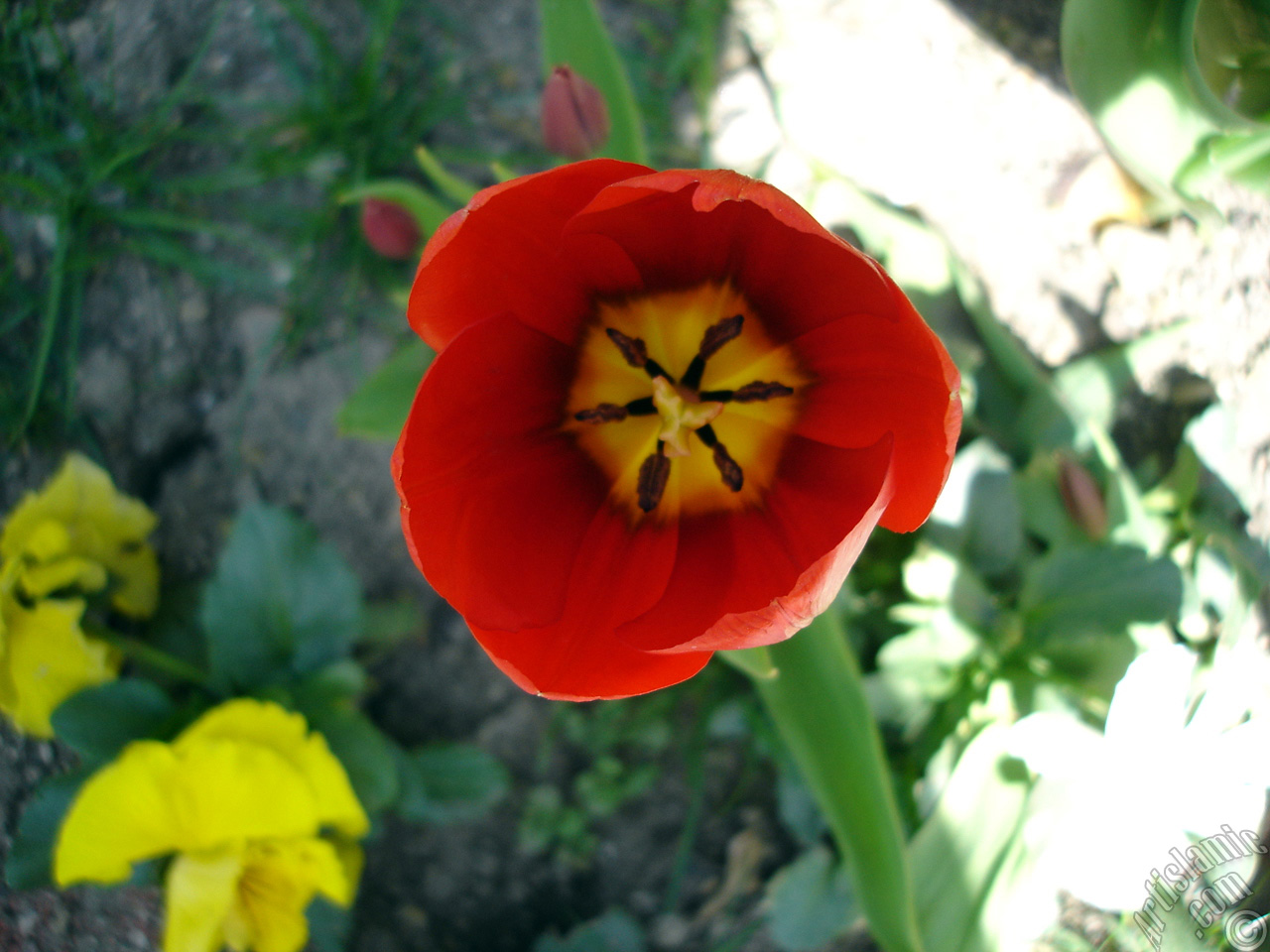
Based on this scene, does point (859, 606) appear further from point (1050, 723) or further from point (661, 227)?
point (661, 227)

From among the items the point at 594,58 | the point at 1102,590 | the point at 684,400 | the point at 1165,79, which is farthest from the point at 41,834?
the point at 1165,79

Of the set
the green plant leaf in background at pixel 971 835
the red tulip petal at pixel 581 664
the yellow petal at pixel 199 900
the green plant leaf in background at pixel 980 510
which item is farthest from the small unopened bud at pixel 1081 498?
the yellow petal at pixel 199 900

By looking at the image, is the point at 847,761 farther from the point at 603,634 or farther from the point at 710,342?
the point at 710,342

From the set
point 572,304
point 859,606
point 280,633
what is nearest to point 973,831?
point 859,606

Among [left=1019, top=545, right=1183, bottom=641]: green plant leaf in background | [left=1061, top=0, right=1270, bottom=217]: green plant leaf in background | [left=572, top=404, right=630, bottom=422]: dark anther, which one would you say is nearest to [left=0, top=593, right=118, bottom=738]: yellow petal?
[left=572, top=404, right=630, bottom=422]: dark anther

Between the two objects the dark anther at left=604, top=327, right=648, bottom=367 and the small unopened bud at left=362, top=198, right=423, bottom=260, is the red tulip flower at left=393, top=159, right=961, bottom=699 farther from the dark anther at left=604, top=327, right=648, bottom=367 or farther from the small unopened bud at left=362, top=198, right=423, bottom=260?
the small unopened bud at left=362, top=198, right=423, bottom=260

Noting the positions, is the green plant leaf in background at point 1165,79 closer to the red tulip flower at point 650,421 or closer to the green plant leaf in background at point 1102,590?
the green plant leaf in background at point 1102,590
